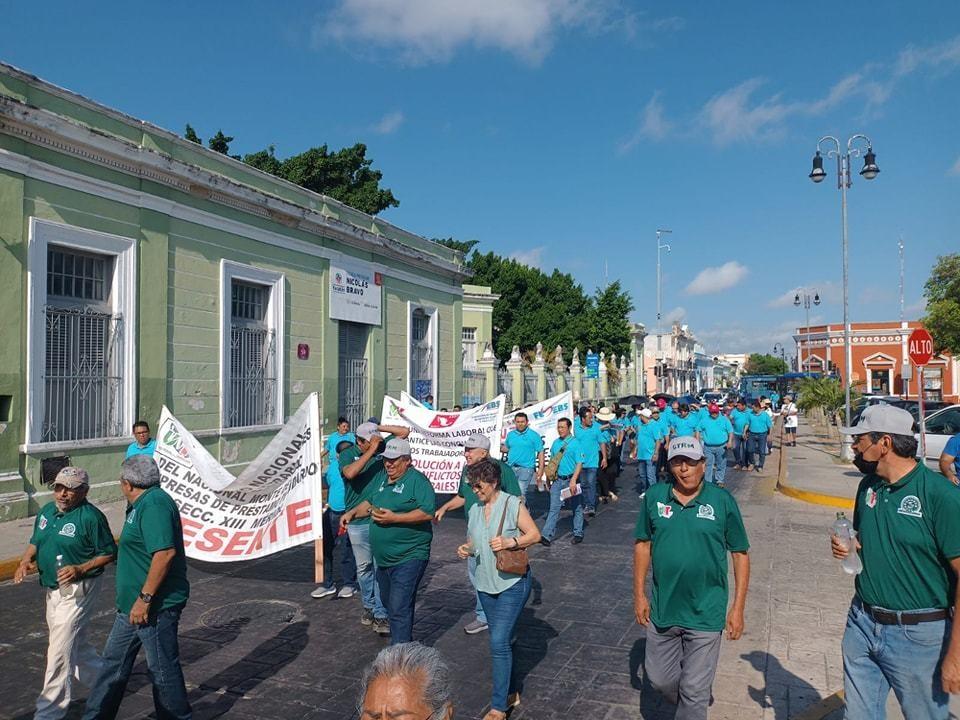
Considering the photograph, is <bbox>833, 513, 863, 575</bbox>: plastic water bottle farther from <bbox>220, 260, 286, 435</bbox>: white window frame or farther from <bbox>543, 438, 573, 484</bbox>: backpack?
<bbox>220, 260, 286, 435</bbox>: white window frame

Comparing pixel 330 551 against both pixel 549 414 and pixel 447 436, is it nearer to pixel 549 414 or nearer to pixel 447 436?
pixel 447 436

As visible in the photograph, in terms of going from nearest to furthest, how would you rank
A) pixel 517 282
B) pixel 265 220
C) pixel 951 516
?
1. pixel 951 516
2. pixel 265 220
3. pixel 517 282

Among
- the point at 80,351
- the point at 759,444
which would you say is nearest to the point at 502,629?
the point at 80,351

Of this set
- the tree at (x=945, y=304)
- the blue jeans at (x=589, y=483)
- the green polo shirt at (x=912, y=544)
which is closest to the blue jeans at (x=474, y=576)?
the green polo shirt at (x=912, y=544)

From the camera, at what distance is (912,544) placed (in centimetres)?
346

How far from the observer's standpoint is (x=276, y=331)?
1652 centimetres

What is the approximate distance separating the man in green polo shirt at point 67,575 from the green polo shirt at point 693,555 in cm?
321

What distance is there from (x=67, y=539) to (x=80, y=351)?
28.6 ft

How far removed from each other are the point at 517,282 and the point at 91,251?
134 feet

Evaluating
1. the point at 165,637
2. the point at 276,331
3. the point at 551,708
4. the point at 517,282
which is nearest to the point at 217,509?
the point at 165,637

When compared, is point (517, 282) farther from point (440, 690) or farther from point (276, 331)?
point (440, 690)

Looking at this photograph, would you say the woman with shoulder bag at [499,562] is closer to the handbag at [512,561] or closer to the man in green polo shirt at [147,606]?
the handbag at [512,561]

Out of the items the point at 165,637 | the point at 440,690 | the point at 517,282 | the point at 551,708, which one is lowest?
the point at 551,708

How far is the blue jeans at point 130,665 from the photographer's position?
4.05 metres
